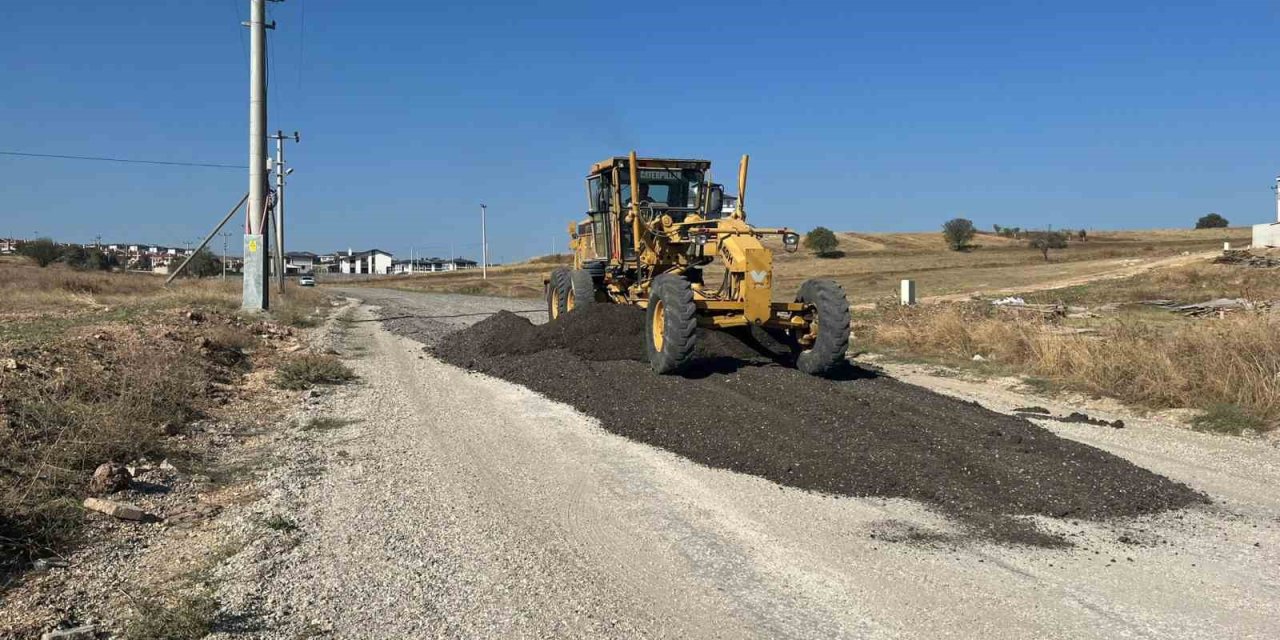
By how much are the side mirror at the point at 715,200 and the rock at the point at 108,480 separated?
385 inches

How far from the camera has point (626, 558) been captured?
5273 millimetres

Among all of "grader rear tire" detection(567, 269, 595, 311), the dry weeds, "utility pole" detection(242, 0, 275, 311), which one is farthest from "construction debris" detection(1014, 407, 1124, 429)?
"utility pole" detection(242, 0, 275, 311)

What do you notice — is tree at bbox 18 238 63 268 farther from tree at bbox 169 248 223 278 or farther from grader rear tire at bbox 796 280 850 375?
grader rear tire at bbox 796 280 850 375

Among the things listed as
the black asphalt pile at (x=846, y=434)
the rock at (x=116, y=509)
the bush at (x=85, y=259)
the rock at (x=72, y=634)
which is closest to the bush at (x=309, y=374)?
the black asphalt pile at (x=846, y=434)

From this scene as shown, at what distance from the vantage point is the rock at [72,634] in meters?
3.96

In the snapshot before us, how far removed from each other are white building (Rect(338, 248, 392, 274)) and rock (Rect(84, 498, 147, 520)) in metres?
175

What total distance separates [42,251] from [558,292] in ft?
237

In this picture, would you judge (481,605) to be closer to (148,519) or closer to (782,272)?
(148,519)

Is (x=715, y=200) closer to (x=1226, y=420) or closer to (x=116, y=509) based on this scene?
(x=1226, y=420)

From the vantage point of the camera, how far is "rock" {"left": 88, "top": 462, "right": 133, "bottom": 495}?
615 centimetres

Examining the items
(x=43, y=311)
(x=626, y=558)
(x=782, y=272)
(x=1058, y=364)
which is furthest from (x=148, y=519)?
(x=782, y=272)

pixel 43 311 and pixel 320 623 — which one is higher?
pixel 43 311

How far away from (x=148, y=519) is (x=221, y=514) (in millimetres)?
436

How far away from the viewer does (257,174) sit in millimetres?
23781
